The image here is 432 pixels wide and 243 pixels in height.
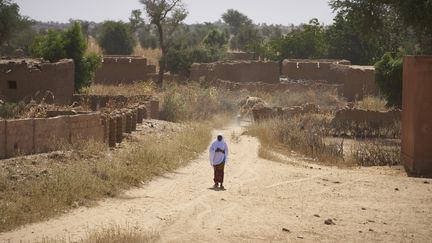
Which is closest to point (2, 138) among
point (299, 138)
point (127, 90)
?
point (299, 138)

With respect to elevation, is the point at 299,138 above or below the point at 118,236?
above

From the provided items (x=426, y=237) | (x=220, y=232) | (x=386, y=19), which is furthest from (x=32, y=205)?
(x=386, y=19)

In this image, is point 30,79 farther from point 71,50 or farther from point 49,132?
point 49,132

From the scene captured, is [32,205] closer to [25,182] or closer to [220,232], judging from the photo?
[25,182]

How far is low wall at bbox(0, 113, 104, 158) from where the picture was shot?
1259 cm

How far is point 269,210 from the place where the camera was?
36.1 ft

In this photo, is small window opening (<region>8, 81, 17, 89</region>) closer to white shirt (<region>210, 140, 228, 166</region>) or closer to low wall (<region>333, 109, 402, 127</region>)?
low wall (<region>333, 109, 402, 127</region>)

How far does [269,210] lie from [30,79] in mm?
13902

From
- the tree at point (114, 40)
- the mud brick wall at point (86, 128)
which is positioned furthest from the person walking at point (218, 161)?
the tree at point (114, 40)

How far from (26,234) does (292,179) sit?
638 cm

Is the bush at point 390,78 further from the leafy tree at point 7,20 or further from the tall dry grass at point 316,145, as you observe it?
the leafy tree at point 7,20

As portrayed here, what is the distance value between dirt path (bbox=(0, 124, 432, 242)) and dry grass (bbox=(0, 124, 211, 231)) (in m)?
0.27

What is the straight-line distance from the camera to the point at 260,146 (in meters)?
19.4

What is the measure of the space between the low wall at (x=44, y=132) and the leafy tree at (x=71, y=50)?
12534 millimetres
